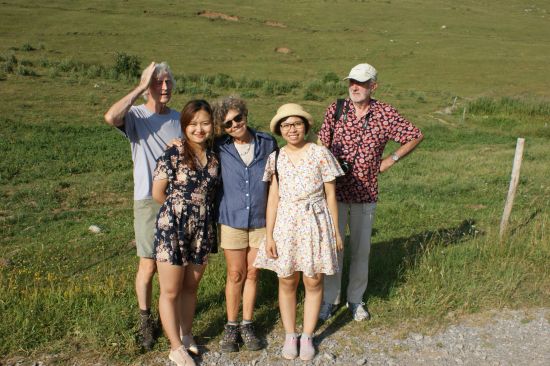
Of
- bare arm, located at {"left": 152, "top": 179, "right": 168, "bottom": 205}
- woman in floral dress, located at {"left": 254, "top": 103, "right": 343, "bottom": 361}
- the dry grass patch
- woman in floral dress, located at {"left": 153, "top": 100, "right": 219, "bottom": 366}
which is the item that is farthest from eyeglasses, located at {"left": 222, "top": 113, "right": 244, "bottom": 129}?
the dry grass patch

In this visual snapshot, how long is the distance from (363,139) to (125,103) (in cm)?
203

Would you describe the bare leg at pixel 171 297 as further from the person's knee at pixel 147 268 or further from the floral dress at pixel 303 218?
the floral dress at pixel 303 218

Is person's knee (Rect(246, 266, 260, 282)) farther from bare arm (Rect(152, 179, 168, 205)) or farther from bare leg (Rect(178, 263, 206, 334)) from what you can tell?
bare arm (Rect(152, 179, 168, 205))

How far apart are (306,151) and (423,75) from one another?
38114 millimetres

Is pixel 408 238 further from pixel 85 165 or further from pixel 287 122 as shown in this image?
pixel 85 165

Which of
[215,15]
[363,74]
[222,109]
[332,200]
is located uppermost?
[215,15]

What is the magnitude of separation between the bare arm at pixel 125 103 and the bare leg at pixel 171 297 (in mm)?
1108

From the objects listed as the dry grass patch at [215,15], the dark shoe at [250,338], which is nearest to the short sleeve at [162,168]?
the dark shoe at [250,338]

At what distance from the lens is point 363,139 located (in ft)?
16.1

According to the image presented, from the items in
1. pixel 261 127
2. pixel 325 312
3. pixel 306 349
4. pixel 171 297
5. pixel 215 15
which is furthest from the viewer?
pixel 215 15

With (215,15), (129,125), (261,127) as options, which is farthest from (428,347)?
(215,15)

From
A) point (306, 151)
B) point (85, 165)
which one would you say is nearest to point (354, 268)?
point (306, 151)

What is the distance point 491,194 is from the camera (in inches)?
435

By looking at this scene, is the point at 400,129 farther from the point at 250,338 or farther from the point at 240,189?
the point at 250,338
